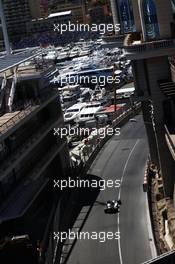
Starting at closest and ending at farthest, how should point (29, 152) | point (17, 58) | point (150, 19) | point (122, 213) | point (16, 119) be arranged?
point (150, 19)
point (122, 213)
point (16, 119)
point (29, 152)
point (17, 58)

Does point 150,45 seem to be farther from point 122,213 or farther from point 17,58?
point 17,58

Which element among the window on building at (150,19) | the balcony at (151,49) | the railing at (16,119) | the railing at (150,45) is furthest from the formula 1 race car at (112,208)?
the window on building at (150,19)

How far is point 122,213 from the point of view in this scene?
37.0 m

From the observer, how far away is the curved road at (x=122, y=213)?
102 feet

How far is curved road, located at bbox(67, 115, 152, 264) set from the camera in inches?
1228

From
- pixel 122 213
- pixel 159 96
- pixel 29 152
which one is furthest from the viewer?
pixel 29 152

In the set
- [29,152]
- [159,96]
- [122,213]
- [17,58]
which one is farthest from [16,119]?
[17,58]

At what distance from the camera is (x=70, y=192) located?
42.1 metres

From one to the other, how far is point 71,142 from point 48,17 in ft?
464

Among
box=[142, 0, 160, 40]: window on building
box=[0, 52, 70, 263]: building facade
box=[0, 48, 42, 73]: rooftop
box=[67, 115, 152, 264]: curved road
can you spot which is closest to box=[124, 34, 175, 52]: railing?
box=[142, 0, 160, 40]: window on building

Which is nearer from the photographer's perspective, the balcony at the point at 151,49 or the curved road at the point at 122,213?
the curved road at the point at 122,213

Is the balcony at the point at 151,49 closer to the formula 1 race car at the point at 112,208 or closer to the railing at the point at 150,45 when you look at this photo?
the railing at the point at 150,45

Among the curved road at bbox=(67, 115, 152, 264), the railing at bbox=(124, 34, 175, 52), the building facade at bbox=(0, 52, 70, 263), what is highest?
the railing at bbox=(124, 34, 175, 52)

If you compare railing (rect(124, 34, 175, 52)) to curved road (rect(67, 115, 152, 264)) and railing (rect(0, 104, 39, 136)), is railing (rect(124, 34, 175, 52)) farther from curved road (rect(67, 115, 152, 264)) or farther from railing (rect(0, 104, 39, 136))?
curved road (rect(67, 115, 152, 264))
